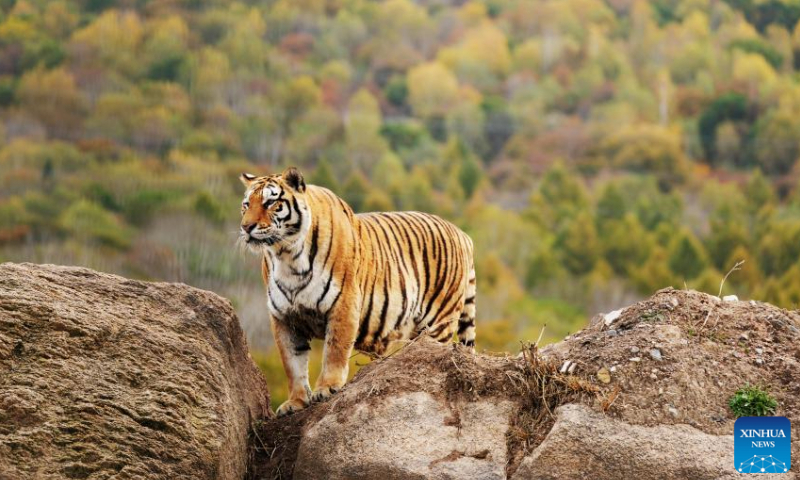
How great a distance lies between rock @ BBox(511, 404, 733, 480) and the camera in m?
7.97

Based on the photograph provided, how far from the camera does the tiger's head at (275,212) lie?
943 cm

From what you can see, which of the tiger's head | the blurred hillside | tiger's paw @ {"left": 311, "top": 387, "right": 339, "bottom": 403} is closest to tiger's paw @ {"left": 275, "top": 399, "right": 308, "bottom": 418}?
tiger's paw @ {"left": 311, "top": 387, "right": 339, "bottom": 403}

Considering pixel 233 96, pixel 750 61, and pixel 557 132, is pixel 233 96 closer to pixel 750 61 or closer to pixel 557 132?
pixel 557 132

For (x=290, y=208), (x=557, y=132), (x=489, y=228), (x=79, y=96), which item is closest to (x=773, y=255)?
(x=489, y=228)

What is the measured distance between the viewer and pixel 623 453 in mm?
8008

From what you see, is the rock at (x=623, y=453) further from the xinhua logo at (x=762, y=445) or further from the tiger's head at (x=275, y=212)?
the tiger's head at (x=275, y=212)

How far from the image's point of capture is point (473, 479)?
8133mm

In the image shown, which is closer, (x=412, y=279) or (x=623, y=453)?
(x=623, y=453)

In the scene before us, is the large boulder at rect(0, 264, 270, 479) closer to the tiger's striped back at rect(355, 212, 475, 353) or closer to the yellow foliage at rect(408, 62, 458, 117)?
the tiger's striped back at rect(355, 212, 475, 353)

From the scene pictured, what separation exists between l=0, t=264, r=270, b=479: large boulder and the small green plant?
3.31 metres

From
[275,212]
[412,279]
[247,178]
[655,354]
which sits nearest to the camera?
[655,354]

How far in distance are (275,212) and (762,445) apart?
3.81m

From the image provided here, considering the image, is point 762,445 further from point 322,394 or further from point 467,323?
point 467,323

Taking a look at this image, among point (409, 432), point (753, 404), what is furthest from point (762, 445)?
point (409, 432)
